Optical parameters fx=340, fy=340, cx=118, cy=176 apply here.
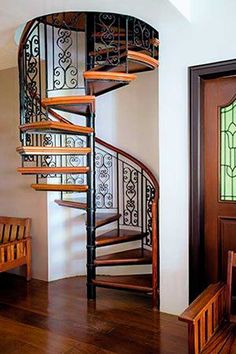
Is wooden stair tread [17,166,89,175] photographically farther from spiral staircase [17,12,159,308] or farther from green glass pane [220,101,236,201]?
green glass pane [220,101,236,201]

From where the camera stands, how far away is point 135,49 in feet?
10.7

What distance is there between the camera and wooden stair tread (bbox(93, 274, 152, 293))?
334cm

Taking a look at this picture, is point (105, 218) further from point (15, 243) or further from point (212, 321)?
point (212, 321)

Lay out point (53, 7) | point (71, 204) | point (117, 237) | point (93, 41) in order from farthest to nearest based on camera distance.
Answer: point (71, 204)
point (117, 237)
point (93, 41)
point (53, 7)

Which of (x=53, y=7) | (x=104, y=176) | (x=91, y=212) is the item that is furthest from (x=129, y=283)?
(x=53, y=7)

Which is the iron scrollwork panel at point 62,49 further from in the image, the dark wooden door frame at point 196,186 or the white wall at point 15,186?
the dark wooden door frame at point 196,186

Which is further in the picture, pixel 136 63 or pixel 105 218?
pixel 105 218

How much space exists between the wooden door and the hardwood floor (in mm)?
659

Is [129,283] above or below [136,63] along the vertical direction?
below

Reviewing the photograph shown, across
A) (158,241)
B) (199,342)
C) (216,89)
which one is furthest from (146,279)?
(216,89)

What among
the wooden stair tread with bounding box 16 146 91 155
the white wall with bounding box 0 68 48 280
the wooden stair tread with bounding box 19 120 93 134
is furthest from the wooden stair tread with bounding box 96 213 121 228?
the wooden stair tread with bounding box 19 120 93 134

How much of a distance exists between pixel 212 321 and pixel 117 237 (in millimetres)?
1661

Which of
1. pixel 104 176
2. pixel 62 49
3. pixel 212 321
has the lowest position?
pixel 212 321

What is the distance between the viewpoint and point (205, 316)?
2102 millimetres
